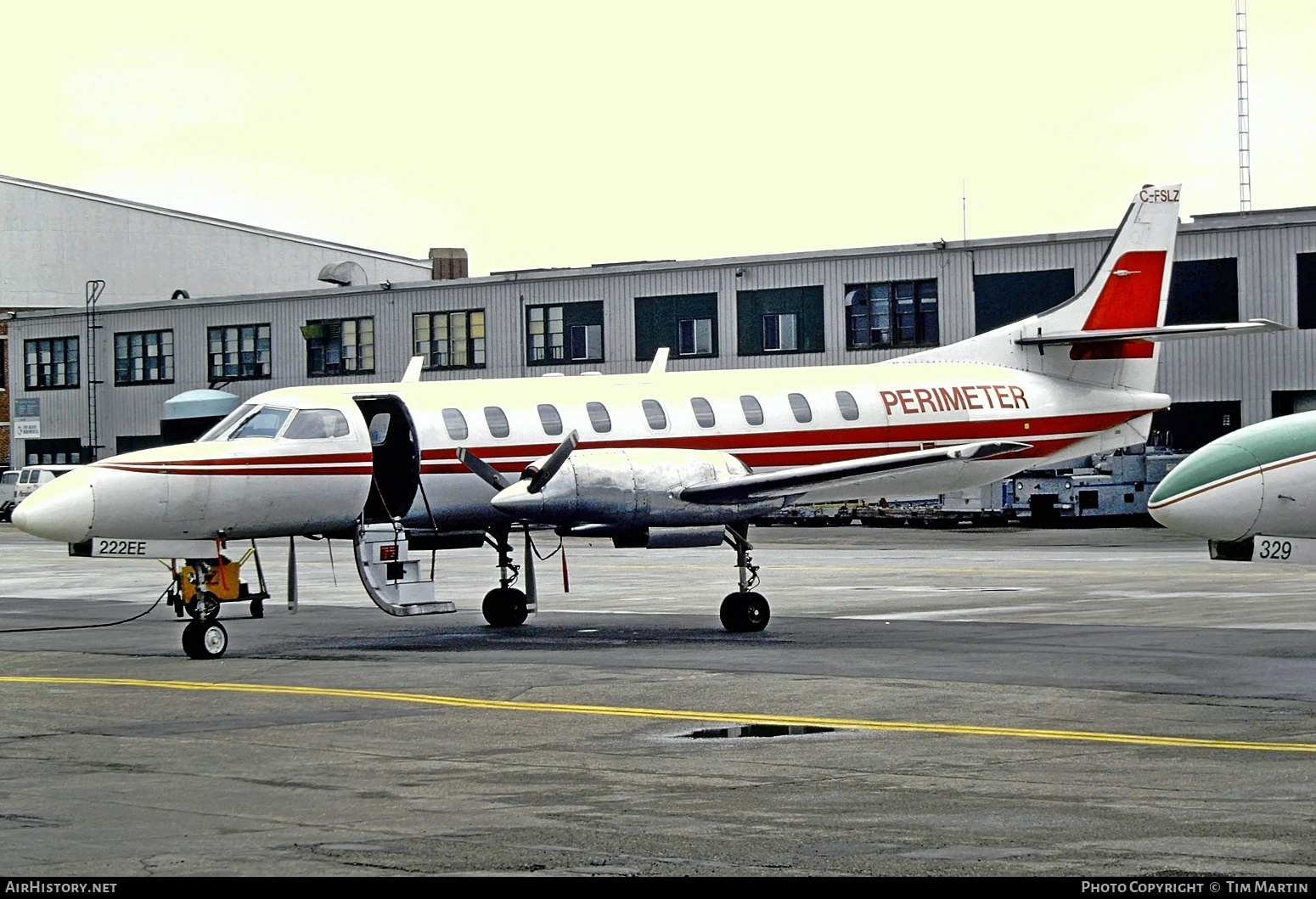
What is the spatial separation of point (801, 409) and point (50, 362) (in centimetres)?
6256

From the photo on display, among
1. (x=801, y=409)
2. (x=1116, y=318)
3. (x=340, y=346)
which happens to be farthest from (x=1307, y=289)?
(x=340, y=346)

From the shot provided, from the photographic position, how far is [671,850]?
30.6ft

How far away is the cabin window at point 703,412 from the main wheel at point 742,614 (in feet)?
9.79

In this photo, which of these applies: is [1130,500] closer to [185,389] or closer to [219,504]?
[219,504]

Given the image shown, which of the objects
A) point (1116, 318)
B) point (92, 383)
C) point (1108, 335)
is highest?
point (92, 383)

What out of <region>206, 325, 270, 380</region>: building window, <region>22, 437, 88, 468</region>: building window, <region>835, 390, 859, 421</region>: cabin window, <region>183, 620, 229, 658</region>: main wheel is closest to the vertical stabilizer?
<region>835, 390, 859, 421</region>: cabin window

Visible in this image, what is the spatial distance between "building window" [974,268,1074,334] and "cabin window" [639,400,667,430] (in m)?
35.4

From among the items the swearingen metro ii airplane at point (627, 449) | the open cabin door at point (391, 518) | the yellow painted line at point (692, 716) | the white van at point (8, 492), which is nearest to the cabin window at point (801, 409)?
the swearingen metro ii airplane at point (627, 449)

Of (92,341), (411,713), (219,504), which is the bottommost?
(411,713)

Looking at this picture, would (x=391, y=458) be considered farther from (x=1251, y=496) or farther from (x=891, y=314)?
(x=891, y=314)

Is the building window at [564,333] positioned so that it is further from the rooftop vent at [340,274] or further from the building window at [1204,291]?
the building window at [1204,291]

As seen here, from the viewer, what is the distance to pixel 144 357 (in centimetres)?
7775
